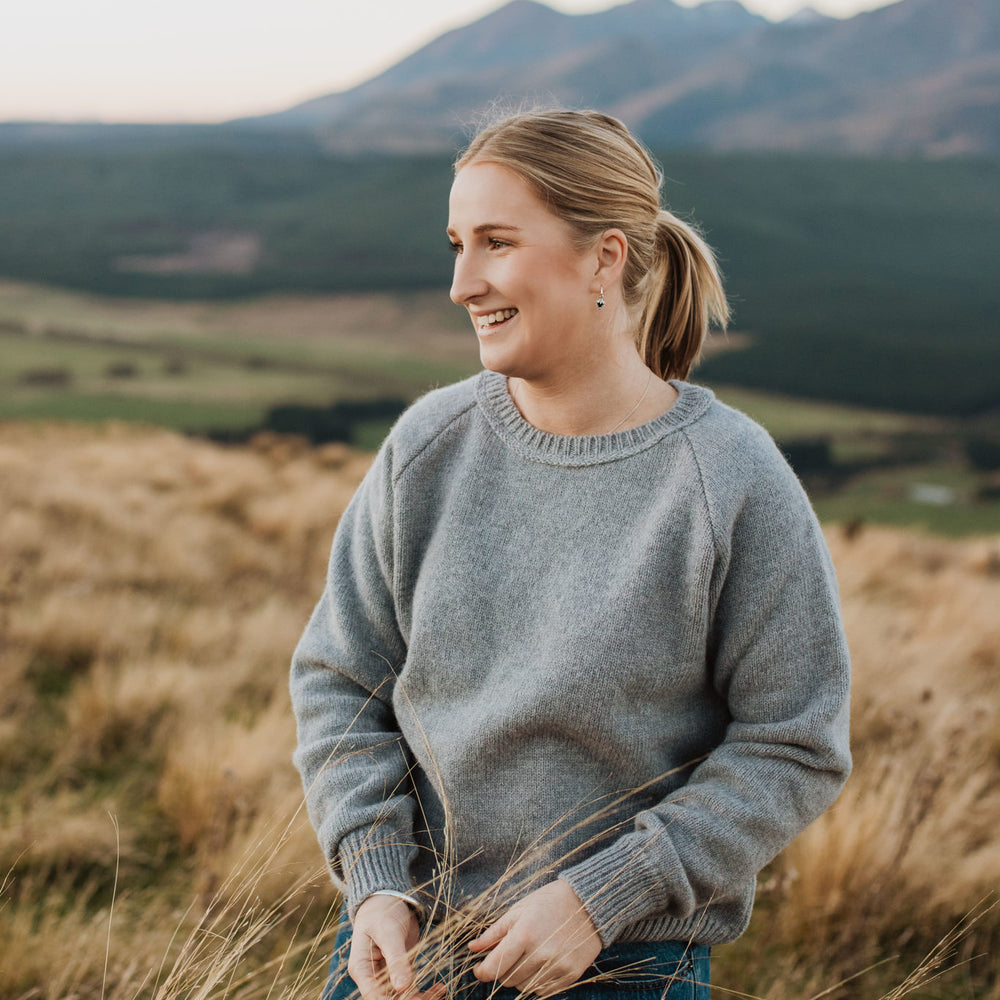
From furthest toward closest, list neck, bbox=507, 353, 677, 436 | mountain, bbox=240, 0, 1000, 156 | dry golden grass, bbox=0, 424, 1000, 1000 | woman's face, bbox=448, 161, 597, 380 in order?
mountain, bbox=240, 0, 1000, 156 → dry golden grass, bbox=0, 424, 1000, 1000 → neck, bbox=507, 353, 677, 436 → woman's face, bbox=448, 161, 597, 380

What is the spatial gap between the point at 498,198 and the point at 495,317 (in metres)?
0.17

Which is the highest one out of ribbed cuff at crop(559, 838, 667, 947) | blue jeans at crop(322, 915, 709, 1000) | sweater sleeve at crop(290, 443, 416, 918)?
sweater sleeve at crop(290, 443, 416, 918)

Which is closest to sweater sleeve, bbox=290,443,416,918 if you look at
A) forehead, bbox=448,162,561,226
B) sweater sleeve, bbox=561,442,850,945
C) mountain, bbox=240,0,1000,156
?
sweater sleeve, bbox=561,442,850,945

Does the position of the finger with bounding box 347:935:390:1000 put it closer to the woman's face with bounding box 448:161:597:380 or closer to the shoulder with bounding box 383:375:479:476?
the shoulder with bounding box 383:375:479:476

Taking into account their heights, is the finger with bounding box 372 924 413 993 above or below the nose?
below

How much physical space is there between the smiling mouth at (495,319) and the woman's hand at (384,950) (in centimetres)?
87

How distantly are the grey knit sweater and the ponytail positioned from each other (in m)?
0.19

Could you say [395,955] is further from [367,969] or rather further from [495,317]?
[495,317]

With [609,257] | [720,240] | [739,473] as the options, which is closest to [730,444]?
[739,473]

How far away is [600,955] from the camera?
1.37m

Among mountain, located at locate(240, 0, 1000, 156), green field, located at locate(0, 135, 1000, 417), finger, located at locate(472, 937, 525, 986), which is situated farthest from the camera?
mountain, located at locate(240, 0, 1000, 156)

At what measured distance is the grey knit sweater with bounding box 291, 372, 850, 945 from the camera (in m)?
1.30

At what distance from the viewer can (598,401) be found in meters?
1.44

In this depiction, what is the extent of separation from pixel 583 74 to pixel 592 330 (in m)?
216
